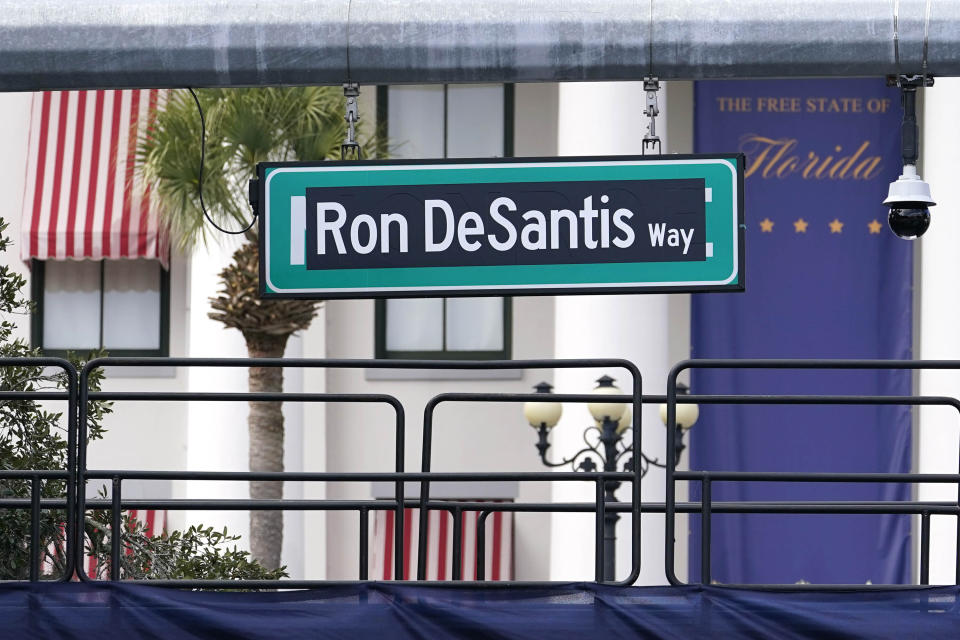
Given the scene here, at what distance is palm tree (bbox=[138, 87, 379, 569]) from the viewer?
15898mm

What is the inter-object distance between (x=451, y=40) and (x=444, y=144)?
16659 mm

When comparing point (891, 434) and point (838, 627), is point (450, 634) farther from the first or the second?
point (891, 434)

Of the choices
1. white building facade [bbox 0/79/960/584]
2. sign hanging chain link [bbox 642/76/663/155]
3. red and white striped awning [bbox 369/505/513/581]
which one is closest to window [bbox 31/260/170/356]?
white building facade [bbox 0/79/960/584]

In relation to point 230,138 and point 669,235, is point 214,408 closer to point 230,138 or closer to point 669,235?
point 230,138

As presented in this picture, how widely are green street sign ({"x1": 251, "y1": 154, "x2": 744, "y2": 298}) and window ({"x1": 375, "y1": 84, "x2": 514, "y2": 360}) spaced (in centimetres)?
1607

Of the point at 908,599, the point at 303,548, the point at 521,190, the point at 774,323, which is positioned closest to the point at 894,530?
the point at 774,323

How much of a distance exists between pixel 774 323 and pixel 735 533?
8.97ft

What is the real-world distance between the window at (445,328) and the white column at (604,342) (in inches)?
125

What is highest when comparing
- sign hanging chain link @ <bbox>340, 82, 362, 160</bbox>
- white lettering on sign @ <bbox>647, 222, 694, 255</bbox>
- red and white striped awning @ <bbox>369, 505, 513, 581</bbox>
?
sign hanging chain link @ <bbox>340, 82, 362, 160</bbox>

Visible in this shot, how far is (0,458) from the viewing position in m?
7.11

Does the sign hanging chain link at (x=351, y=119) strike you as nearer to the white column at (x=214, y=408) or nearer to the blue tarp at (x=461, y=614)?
the blue tarp at (x=461, y=614)

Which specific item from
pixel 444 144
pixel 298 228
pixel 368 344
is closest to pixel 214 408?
pixel 368 344

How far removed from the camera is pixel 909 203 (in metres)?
5.12

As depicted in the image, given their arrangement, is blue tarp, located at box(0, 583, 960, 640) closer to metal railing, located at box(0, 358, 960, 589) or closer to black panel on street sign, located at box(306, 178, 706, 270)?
metal railing, located at box(0, 358, 960, 589)
